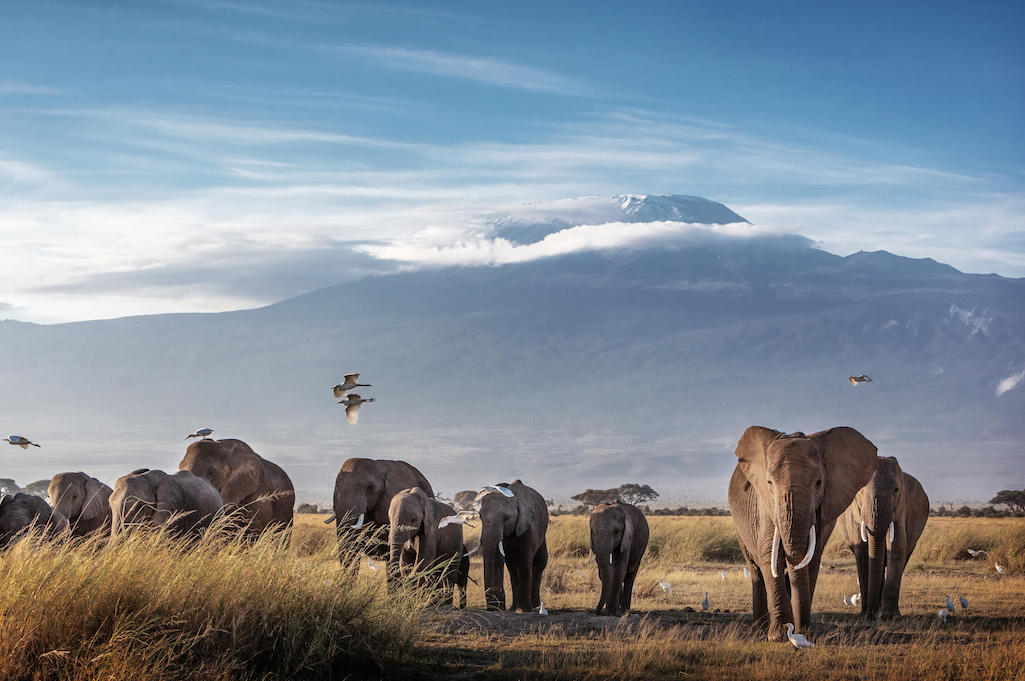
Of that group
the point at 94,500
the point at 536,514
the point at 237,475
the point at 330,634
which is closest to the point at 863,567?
the point at 536,514

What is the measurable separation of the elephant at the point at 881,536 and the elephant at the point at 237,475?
9789mm

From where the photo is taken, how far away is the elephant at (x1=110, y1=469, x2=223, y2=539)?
17.2 metres

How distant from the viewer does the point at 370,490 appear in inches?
891

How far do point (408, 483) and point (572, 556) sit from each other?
10077 mm

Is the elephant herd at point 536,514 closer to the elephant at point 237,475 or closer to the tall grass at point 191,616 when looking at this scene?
the elephant at point 237,475

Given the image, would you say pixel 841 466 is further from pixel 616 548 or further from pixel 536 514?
pixel 536 514

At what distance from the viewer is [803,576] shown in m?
14.7

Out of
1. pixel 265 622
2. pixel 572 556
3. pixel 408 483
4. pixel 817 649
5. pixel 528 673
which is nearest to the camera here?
pixel 265 622

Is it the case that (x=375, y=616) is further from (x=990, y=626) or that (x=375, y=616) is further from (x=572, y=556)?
(x=572, y=556)

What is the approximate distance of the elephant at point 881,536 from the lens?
1909 cm

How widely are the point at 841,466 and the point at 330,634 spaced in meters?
6.46

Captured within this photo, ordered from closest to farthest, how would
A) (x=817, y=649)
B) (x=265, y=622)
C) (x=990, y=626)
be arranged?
1. (x=265, y=622)
2. (x=817, y=649)
3. (x=990, y=626)

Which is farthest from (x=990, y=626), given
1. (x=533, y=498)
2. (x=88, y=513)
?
(x=88, y=513)

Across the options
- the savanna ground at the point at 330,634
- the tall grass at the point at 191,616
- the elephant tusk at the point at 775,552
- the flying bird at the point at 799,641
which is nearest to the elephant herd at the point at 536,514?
the elephant tusk at the point at 775,552
